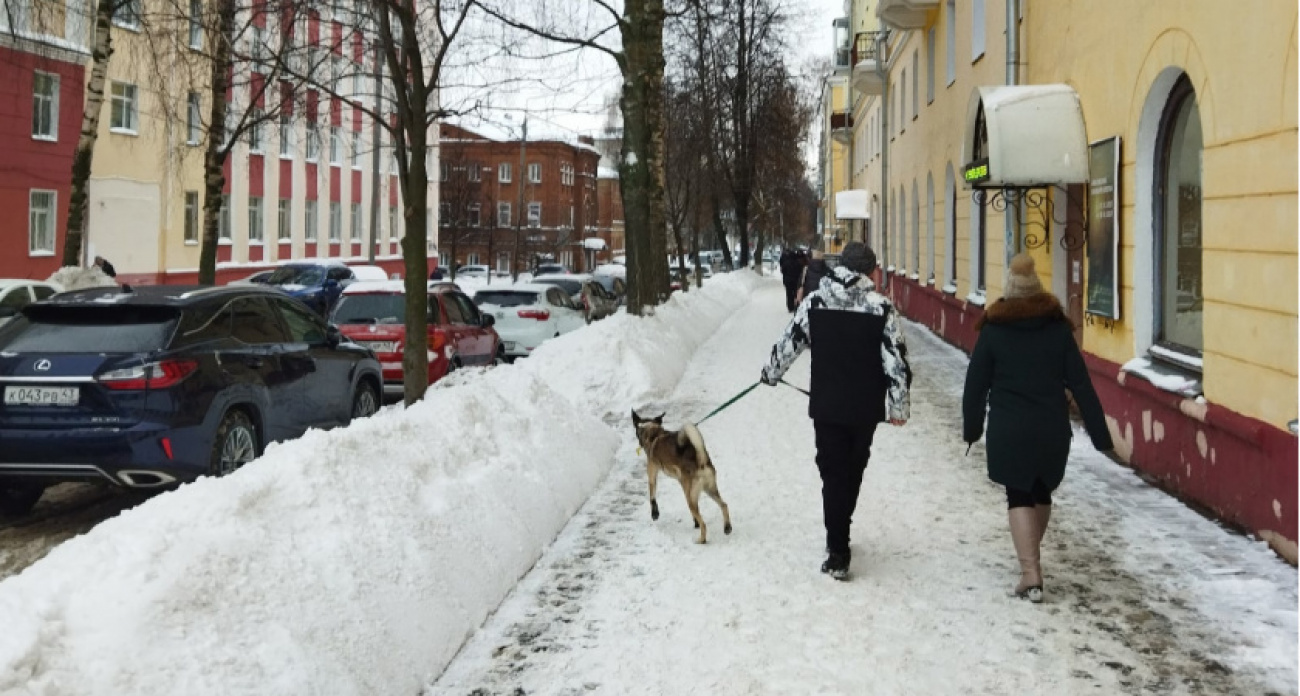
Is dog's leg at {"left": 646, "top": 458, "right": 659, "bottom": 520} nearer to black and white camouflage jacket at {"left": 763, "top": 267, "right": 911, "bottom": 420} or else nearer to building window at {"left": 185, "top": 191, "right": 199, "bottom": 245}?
black and white camouflage jacket at {"left": 763, "top": 267, "right": 911, "bottom": 420}

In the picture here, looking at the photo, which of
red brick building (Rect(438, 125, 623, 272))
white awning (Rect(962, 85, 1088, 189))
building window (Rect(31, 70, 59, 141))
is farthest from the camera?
red brick building (Rect(438, 125, 623, 272))

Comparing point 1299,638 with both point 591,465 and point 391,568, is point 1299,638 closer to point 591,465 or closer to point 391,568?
point 391,568

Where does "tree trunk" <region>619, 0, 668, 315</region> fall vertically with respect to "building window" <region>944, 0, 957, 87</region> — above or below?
below

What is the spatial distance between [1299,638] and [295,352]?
277 inches

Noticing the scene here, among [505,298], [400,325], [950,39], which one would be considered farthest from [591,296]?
[400,325]

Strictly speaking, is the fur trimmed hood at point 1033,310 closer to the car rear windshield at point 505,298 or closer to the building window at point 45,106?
the car rear windshield at point 505,298

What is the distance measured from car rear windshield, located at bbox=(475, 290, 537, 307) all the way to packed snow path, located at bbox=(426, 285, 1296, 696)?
11948mm

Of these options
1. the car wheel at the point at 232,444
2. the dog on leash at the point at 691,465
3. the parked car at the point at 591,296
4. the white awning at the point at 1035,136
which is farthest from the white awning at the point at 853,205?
the dog on leash at the point at 691,465

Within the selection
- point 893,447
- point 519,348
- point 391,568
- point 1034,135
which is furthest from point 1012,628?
point 519,348

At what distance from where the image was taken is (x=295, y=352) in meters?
9.44

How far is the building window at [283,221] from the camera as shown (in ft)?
143

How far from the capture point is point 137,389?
7.45 metres

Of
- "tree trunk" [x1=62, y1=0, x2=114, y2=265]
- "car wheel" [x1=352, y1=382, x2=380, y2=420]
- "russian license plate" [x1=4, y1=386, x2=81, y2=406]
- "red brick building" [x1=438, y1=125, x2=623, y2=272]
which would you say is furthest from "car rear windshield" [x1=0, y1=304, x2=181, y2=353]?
"red brick building" [x1=438, y1=125, x2=623, y2=272]

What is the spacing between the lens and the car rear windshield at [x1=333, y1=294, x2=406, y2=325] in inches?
591
